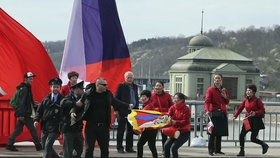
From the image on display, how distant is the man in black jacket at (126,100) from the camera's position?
1479 cm

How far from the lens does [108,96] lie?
39.0ft

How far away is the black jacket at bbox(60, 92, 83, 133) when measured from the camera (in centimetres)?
1177

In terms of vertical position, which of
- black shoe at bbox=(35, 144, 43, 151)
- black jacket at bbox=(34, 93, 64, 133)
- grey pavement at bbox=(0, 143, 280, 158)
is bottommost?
grey pavement at bbox=(0, 143, 280, 158)

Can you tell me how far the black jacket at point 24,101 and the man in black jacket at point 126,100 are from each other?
5.86ft

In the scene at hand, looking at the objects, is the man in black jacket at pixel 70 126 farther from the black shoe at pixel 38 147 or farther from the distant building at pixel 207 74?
the distant building at pixel 207 74

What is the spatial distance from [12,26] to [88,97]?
4.75 metres

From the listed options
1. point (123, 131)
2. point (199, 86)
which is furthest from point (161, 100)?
point (199, 86)

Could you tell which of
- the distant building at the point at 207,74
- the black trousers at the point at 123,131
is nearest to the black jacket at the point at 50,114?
the black trousers at the point at 123,131

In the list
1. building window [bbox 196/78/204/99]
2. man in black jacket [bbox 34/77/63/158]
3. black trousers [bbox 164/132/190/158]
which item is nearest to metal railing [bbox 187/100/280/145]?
black trousers [bbox 164/132/190/158]

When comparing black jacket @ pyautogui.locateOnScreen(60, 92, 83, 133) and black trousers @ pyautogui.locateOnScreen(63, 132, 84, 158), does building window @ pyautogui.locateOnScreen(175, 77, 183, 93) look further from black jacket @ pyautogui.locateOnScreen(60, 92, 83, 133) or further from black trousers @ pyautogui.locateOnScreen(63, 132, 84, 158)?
black jacket @ pyautogui.locateOnScreen(60, 92, 83, 133)

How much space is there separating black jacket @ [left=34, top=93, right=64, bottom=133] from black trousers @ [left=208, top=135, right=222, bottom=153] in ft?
12.5

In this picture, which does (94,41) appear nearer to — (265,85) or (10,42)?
(10,42)

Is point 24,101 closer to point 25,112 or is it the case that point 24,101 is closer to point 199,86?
point 25,112

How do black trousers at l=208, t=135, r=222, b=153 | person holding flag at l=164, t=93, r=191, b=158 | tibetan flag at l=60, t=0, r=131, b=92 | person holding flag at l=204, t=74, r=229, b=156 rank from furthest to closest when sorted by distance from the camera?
tibetan flag at l=60, t=0, r=131, b=92 < black trousers at l=208, t=135, r=222, b=153 < person holding flag at l=204, t=74, r=229, b=156 < person holding flag at l=164, t=93, r=191, b=158
